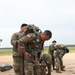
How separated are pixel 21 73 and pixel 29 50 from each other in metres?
1.07

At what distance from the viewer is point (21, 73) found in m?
9.58

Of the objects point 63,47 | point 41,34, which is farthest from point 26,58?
point 63,47

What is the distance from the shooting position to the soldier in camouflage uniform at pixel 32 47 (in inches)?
334

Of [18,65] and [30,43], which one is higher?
[30,43]

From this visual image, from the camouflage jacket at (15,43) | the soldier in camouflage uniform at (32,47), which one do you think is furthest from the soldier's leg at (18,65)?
the soldier in camouflage uniform at (32,47)

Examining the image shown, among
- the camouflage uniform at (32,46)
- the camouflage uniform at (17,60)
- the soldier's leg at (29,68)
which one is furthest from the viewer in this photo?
the camouflage uniform at (17,60)

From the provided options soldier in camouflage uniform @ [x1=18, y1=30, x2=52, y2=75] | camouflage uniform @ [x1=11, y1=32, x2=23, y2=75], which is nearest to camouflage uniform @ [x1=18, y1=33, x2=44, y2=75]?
soldier in camouflage uniform @ [x1=18, y1=30, x2=52, y2=75]

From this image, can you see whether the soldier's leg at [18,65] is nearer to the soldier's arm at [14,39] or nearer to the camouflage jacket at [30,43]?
the soldier's arm at [14,39]

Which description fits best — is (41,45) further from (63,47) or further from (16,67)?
(63,47)

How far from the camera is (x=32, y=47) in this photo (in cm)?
876

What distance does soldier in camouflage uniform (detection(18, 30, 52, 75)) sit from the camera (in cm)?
849

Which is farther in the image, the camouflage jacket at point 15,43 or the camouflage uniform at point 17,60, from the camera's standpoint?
the camouflage jacket at point 15,43

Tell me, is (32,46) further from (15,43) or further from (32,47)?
(15,43)

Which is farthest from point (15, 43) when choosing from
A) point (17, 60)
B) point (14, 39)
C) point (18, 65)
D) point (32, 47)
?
point (32, 47)
